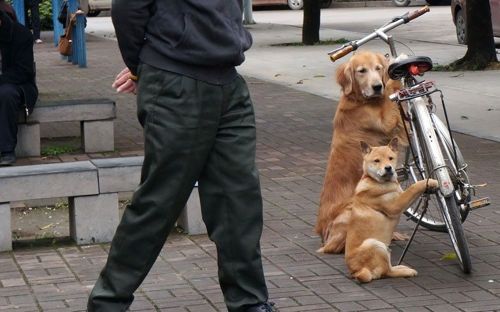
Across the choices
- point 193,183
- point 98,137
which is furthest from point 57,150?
point 193,183

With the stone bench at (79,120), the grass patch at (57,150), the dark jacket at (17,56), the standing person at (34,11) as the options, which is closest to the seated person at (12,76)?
the dark jacket at (17,56)

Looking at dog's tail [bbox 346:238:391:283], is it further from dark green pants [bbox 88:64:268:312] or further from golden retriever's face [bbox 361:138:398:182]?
dark green pants [bbox 88:64:268:312]

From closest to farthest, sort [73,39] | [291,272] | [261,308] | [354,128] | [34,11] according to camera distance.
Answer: [261,308]
[291,272]
[354,128]
[73,39]
[34,11]

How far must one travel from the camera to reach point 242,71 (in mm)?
18125

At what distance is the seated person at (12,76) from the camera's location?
9594 millimetres

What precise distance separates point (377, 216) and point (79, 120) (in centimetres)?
505

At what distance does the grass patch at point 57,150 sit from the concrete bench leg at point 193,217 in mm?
3638

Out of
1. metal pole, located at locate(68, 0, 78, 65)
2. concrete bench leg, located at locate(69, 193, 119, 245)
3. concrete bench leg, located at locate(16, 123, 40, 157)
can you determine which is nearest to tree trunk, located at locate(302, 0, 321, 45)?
metal pole, located at locate(68, 0, 78, 65)

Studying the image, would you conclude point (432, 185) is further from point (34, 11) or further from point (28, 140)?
point (34, 11)

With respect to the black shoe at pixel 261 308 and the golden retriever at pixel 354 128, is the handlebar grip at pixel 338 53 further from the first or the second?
the black shoe at pixel 261 308

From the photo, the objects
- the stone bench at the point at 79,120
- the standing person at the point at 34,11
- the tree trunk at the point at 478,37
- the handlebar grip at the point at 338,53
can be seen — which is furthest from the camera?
the standing person at the point at 34,11

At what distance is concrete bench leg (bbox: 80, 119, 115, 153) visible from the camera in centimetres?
1066

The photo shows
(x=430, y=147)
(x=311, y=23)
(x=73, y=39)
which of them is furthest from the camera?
(x=311, y=23)

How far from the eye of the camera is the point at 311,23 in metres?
22.2
